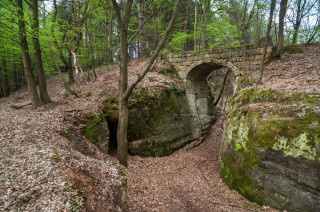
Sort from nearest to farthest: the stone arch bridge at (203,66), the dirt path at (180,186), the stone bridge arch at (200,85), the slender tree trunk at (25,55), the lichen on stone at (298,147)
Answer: the lichen on stone at (298,147) → the dirt path at (180,186) → the slender tree trunk at (25,55) → the stone arch bridge at (203,66) → the stone bridge arch at (200,85)

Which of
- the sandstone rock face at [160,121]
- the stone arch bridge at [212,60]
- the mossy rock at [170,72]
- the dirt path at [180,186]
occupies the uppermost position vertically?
the stone arch bridge at [212,60]

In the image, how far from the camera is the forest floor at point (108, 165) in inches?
103

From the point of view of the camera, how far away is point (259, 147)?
4.91 m

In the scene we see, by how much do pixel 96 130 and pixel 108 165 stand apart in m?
2.69

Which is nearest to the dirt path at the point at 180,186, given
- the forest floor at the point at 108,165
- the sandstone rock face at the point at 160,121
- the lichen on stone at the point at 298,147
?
the forest floor at the point at 108,165

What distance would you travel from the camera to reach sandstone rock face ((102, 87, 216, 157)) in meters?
7.85

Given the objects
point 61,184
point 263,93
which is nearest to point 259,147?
point 263,93

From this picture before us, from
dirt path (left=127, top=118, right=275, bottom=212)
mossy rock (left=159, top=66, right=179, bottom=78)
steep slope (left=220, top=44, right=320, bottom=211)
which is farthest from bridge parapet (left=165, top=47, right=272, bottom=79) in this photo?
dirt path (left=127, top=118, right=275, bottom=212)

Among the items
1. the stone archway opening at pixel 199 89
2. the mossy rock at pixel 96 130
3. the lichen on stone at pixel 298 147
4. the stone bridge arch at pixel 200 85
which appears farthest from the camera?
the stone archway opening at pixel 199 89

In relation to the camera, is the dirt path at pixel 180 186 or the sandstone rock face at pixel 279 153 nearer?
the sandstone rock face at pixel 279 153

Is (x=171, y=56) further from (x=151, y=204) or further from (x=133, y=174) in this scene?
(x=151, y=204)

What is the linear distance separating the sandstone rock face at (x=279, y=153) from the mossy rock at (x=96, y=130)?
4.92m

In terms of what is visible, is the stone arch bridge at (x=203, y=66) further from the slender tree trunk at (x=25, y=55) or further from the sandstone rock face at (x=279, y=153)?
the slender tree trunk at (x=25, y=55)

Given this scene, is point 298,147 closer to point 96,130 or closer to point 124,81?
point 124,81
